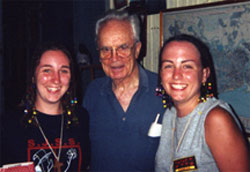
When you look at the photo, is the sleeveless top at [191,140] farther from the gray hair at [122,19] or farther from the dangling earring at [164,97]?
the gray hair at [122,19]

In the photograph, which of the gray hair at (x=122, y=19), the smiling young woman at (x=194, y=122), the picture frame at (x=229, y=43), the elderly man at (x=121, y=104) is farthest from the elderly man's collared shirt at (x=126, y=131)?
the picture frame at (x=229, y=43)

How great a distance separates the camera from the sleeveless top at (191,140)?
1.43 m

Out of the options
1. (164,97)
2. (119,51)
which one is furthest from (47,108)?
(164,97)

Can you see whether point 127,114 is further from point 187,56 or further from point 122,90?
point 187,56

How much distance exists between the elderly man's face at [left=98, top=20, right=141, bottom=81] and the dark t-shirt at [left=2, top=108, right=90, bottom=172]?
0.60m

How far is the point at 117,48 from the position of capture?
6.98 feet

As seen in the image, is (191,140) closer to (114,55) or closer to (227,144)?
(227,144)

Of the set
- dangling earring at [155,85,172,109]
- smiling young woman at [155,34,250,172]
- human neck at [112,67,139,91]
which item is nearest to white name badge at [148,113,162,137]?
smiling young woman at [155,34,250,172]

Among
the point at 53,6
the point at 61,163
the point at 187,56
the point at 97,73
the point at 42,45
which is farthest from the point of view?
the point at 53,6

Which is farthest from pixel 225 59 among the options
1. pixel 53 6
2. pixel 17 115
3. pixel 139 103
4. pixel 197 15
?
pixel 53 6

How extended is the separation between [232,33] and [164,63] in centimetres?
62

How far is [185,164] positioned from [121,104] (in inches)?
32.4

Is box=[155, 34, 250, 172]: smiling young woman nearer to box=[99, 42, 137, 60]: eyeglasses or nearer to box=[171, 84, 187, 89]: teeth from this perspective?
box=[171, 84, 187, 89]: teeth

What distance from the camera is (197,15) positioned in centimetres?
210
